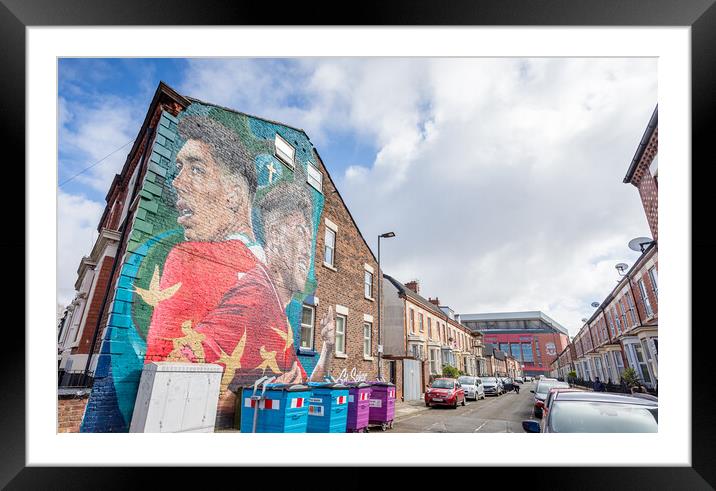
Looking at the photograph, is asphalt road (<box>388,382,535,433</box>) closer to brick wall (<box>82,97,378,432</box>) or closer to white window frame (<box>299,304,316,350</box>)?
brick wall (<box>82,97,378,432</box>)

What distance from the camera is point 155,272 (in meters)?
7.10

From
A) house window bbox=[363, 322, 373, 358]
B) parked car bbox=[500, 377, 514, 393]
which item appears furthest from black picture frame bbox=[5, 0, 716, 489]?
parked car bbox=[500, 377, 514, 393]

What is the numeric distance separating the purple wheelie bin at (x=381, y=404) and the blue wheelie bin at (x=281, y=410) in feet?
9.07

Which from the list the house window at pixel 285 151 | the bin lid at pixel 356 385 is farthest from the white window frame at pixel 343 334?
the house window at pixel 285 151

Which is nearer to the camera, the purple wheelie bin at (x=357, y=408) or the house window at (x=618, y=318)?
the purple wheelie bin at (x=357, y=408)

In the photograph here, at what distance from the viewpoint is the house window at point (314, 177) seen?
12.8 meters

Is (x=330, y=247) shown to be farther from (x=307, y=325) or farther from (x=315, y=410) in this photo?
(x=315, y=410)

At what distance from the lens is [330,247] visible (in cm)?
1316

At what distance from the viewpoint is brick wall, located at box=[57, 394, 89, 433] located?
5586 mm

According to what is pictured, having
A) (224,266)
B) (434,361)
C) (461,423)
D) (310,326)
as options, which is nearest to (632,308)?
(434,361)

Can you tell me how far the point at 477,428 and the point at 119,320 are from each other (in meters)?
9.77

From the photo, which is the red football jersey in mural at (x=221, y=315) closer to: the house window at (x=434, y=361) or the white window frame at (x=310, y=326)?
the white window frame at (x=310, y=326)
